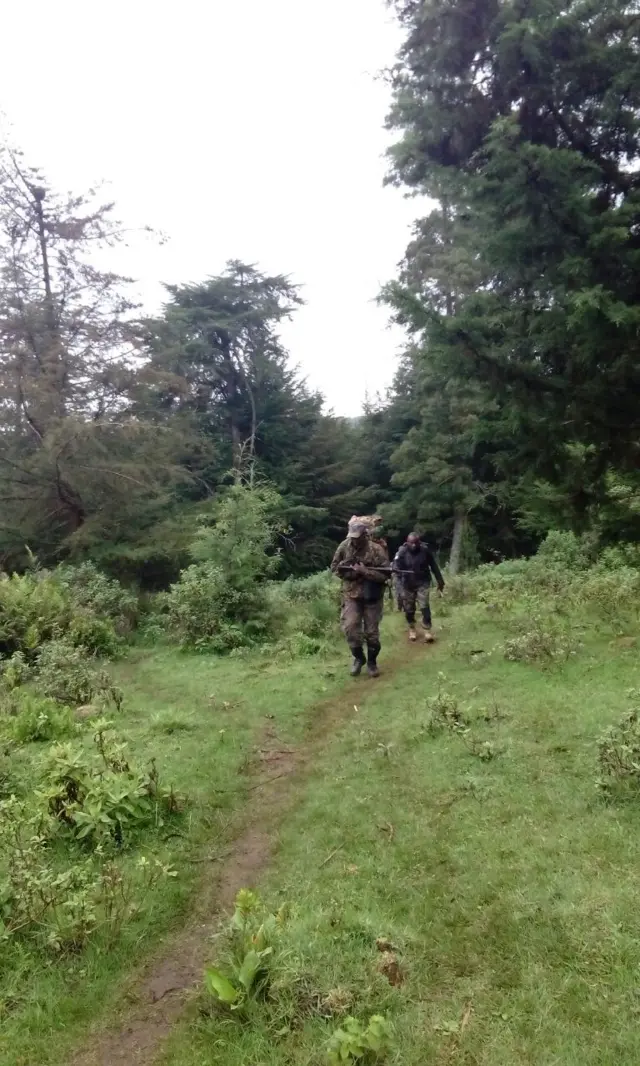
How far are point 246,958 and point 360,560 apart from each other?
21.7 feet

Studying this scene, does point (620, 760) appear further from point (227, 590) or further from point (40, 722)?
point (227, 590)

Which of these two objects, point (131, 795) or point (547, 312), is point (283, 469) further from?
point (131, 795)

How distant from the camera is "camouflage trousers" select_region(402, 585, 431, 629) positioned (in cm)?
1188

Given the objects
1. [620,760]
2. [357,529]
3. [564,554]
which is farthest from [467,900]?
[564,554]

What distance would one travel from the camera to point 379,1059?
9.76ft

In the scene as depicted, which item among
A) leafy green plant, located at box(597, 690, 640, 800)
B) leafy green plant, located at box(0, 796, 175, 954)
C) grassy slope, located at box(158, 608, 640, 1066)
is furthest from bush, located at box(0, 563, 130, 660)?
leafy green plant, located at box(597, 690, 640, 800)

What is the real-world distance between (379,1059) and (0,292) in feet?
Result: 70.6

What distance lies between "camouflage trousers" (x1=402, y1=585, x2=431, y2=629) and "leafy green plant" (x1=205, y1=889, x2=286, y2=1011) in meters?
8.27

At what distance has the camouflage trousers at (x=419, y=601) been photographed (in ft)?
39.0

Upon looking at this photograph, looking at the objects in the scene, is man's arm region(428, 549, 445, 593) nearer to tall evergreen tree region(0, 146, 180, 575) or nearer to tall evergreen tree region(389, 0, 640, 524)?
tall evergreen tree region(389, 0, 640, 524)

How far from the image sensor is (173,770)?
21.0 feet

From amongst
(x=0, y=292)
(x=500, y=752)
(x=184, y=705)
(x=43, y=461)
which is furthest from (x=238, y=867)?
(x=0, y=292)

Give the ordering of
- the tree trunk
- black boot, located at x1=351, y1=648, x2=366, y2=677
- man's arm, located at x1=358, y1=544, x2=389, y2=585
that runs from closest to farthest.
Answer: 1. man's arm, located at x1=358, y1=544, x2=389, y2=585
2. black boot, located at x1=351, y1=648, x2=366, y2=677
3. the tree trunk

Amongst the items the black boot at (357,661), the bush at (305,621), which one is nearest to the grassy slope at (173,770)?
the black boot at (357,661)
